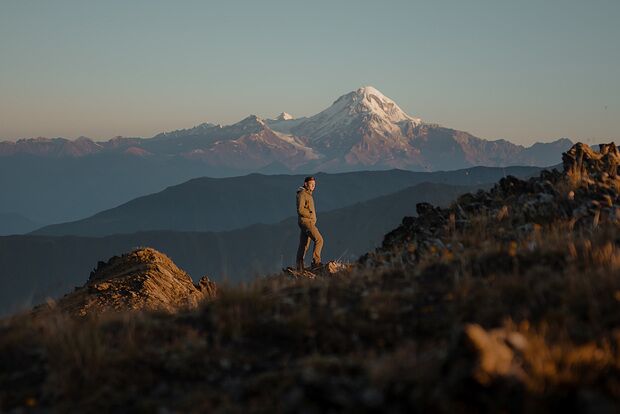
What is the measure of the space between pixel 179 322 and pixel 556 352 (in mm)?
3698

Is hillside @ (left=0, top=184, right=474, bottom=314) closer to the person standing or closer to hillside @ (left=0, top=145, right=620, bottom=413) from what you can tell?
the person standing

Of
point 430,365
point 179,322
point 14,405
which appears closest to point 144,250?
point 179,322

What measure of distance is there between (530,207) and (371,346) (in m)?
6.42

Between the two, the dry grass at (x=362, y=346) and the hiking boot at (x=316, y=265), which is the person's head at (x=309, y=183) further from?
the dry grass at (x=362, y=346)

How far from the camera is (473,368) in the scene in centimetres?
332

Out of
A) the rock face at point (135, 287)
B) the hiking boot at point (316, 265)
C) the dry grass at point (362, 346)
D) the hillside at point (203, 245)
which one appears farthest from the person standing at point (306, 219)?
the hillside at point (203, 245)

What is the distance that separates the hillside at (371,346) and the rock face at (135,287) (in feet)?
22.6

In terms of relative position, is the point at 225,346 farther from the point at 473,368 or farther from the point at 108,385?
the point at 473,368

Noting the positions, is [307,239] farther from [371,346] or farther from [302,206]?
[371,346]

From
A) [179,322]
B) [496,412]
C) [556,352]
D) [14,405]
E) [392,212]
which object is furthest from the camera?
[392,212]

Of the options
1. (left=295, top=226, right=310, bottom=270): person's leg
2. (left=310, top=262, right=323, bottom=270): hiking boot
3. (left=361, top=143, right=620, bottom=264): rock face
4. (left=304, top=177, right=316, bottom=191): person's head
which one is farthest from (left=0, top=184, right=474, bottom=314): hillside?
(left=361, top=143, right=620, bottom=264): rock face

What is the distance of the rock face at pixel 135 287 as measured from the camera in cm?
1406

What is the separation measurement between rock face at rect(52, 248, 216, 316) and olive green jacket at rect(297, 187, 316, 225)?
3.31m

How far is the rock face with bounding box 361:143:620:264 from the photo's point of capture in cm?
913
